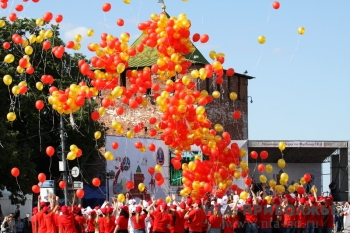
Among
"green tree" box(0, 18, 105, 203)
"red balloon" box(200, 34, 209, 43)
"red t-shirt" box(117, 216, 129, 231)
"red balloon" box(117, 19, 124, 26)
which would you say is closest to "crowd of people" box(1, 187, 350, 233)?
"red t-shirt" box(117, 216, 129, 231)

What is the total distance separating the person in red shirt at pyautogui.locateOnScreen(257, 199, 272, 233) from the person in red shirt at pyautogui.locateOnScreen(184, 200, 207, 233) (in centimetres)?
191

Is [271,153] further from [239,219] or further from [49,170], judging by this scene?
[239,219]

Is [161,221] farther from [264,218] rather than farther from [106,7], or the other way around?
[106,7]

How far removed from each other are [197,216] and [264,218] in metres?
2.31

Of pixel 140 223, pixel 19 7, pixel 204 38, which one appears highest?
pixel 19 7

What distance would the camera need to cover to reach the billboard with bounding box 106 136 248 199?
3866 centimetres

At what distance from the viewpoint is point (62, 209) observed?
18344 millimetres

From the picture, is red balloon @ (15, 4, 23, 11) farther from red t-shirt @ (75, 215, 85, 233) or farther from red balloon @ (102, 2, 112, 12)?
red t-shirt @ (75, 215, 85, 233)

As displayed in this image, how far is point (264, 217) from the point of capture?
21625 mm

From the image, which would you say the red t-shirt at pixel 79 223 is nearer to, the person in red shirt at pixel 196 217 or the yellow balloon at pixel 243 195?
the person in red shirt at pixel 196 217

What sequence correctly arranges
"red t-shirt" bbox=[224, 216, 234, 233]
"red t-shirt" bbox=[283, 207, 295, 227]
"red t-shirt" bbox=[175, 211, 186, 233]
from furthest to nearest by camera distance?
1. "red t-shirt" bbox=[283, 207, 295, 227]
2. "red t-shirt" bbox=[224, 216, 234, 233]
3. "red t-shirt" bbox=[175, 211, 186, 233]

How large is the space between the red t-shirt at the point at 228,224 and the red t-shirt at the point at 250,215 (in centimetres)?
44

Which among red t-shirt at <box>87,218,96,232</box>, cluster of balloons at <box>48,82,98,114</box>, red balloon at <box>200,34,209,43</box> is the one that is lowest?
red t-shirt at <box>87,218,96,232</box>

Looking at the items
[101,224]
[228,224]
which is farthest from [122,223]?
[228,224]
